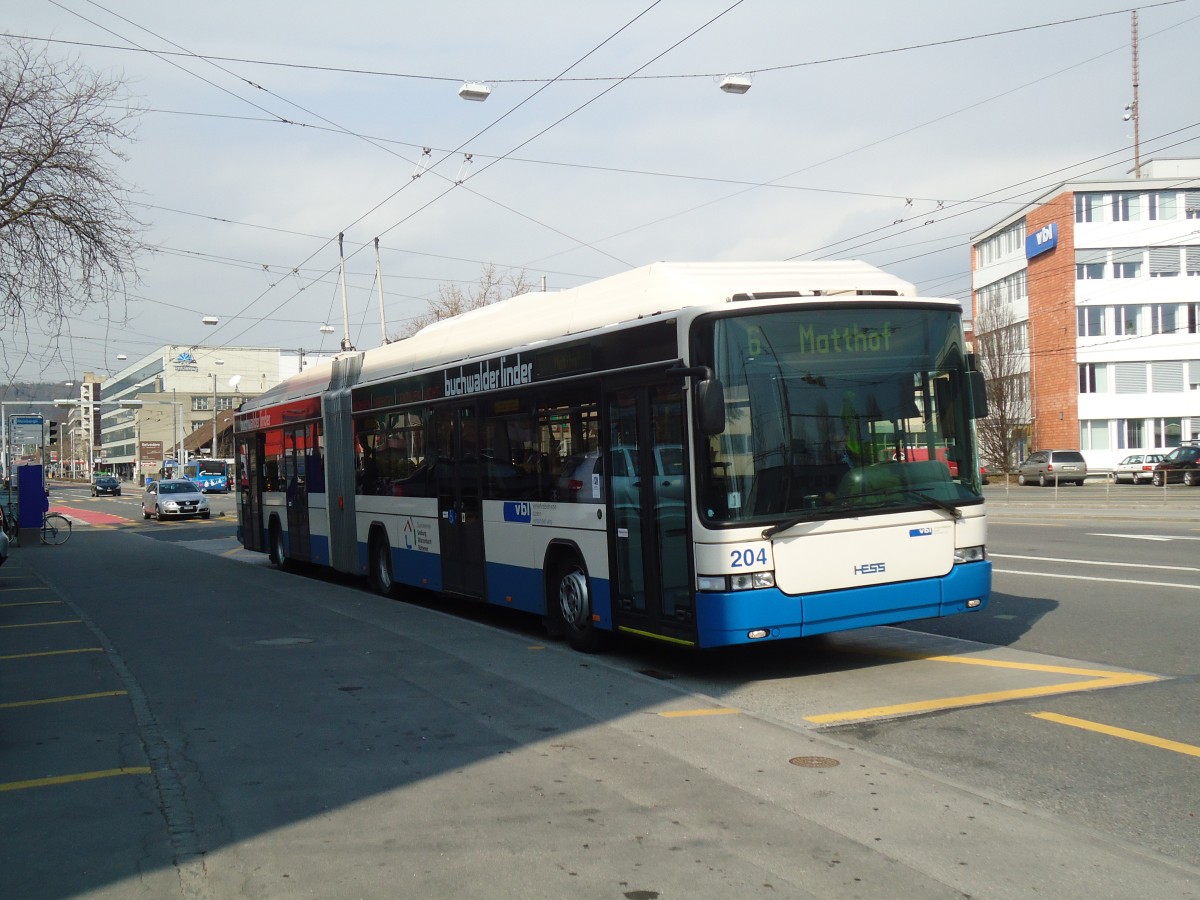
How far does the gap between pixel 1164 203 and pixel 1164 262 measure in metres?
3.09

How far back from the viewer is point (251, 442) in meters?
21.5

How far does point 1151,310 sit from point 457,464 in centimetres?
5859

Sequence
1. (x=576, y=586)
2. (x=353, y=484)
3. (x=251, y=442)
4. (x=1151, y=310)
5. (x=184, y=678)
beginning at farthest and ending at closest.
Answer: (x=1151, y=310), (x=251, y=442), (x=353, y=484), (x=576, y=586), (x=184, y=678)

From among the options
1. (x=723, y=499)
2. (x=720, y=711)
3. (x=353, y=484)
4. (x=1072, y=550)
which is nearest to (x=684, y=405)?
(x=723, y=499)

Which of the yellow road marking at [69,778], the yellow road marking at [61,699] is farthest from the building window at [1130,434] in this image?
the yellow road marking at [69,778]

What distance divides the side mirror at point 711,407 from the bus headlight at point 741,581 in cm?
109

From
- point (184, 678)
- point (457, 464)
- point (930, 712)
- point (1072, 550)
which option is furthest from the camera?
point (1072, 550)

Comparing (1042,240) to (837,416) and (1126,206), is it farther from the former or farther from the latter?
(837,416)

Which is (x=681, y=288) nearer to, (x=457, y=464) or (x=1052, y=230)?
(x=457, y=464)

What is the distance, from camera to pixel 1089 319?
62844 millimetres

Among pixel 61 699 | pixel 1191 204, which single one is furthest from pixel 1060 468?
pixel 61 699

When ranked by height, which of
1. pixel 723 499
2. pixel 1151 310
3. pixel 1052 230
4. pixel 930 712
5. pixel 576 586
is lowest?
pixel 930 712

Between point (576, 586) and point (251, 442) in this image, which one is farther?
point (251, 442)

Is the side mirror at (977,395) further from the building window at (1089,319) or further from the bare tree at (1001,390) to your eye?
the building window at (1089,319)
